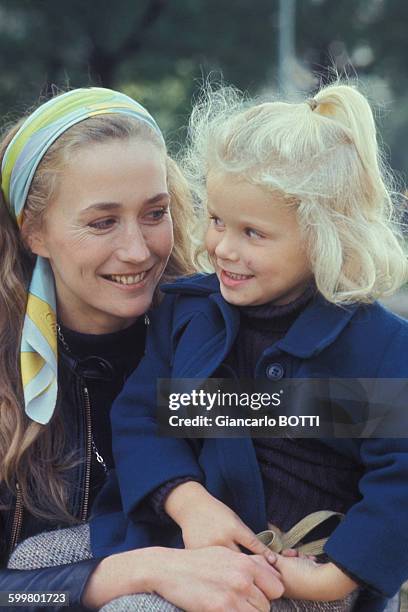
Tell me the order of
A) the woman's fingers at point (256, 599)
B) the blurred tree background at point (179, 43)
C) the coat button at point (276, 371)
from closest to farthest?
the woman's fingers at point (256, 599) < the coat button at point (276, 371) < the blurred tree background at point (179, 43)

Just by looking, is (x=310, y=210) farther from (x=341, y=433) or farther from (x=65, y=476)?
(x=65, y=476)

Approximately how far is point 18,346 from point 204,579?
0.65 meters

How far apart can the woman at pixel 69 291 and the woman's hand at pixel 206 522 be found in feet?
0.77

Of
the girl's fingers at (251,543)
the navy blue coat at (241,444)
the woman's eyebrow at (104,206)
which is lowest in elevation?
the girl's fingers at (251,543)

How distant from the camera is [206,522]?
1.58 m

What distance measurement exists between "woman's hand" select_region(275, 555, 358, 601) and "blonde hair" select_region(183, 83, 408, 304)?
40 centimetres

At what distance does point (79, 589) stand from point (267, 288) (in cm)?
57

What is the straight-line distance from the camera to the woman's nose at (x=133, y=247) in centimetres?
184

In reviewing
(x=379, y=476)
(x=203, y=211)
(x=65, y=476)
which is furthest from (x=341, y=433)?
(x=65, y=476)

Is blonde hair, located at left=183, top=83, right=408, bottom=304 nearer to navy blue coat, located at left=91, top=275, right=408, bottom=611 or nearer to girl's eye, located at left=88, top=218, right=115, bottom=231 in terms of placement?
navy blue coat, located at left=91, top=275, right=408, bottom=611

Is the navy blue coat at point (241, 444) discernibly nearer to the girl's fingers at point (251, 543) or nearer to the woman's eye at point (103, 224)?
the girl's fingers at point (251, 543)

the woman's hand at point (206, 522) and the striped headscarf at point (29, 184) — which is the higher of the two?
the striped headscarf at point (29, 184)

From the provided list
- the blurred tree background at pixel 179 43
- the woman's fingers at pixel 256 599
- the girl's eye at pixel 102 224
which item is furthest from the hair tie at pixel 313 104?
the blurred tree background at pixel 179 43

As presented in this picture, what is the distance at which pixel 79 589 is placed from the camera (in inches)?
65.6
